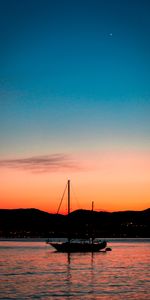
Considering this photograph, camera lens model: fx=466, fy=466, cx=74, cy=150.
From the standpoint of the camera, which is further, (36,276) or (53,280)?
(36,276)

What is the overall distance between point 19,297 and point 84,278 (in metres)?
20.4

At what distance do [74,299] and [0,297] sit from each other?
24.4 feet

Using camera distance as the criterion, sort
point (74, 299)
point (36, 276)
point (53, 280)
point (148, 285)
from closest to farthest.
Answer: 1. point (74, 299)
2. point (148, 285)
3. point (53, 280)
4. point (36, 276)

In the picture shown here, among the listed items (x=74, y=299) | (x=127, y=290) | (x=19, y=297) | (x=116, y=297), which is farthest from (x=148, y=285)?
(x=19, y=297)

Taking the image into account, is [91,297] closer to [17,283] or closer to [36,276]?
[17,283]

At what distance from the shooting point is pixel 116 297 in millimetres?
47688

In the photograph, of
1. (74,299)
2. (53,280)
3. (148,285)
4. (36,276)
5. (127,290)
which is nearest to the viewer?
(74,299)

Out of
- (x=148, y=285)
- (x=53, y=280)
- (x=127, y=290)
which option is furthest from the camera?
(x=53, y=280)

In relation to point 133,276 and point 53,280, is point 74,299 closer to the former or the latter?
point 53,280

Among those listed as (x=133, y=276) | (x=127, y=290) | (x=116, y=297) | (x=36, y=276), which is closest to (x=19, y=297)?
(x=116, y=297)

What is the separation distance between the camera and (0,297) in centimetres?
4678

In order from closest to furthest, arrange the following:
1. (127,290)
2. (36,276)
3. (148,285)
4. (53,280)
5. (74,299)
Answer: (74,299) < (127,290) < (148,285) < (53,280) < (36,276)

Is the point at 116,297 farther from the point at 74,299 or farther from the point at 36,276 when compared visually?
the point at 36,276

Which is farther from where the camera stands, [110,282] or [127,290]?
[110,282]
